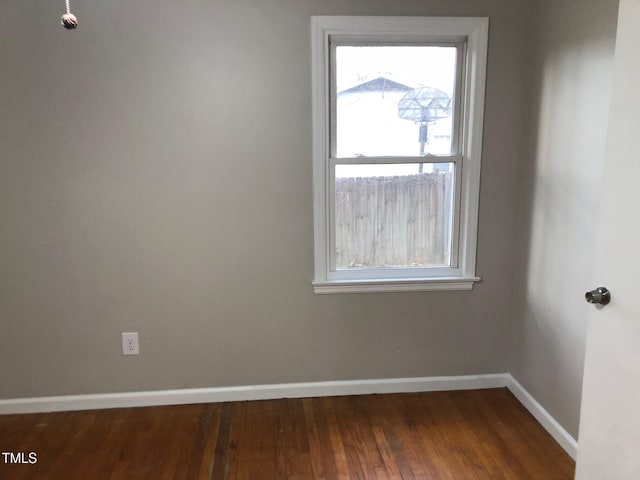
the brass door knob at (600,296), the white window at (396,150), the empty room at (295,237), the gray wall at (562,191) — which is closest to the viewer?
the brass door knob at (600,296)

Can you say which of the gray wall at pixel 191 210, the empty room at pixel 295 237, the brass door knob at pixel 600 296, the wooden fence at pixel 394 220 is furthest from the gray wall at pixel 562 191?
the brass door knob at pixel 600 296

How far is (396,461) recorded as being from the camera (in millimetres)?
2170

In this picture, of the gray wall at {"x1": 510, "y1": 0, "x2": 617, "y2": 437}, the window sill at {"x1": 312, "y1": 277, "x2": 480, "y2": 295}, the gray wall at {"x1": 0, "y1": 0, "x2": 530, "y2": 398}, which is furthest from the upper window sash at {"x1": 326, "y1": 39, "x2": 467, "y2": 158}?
the window sill at {"x1": 312, "y1": 277, "x2": 480, "y2": 295}

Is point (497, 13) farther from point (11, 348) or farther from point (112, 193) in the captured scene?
point (11, 348)

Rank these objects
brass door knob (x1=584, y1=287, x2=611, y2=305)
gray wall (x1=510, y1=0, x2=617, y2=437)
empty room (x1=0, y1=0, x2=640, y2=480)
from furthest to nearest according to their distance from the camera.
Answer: empty room (x1=0, y1=0, x2=640, y2=480), gray wall (x1=510, y1=0, x2=617, y2=437), brass door knob (x1=584, y1=287, x2=611, y2=305)

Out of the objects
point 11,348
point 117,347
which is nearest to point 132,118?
point 117,347

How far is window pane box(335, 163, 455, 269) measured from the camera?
102 inches

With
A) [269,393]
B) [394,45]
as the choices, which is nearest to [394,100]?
[394,45]

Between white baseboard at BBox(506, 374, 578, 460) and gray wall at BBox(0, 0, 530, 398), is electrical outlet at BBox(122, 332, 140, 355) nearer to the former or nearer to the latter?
gray wall at BBox(0, 0, 530, 398)

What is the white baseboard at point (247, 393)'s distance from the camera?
259 cm

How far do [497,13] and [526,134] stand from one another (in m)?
0.60

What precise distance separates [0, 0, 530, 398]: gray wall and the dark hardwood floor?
0.58ft

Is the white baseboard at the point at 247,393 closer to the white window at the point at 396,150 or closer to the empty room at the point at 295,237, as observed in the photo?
the empty room at the point at 295,237

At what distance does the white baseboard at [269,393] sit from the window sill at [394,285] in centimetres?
52
